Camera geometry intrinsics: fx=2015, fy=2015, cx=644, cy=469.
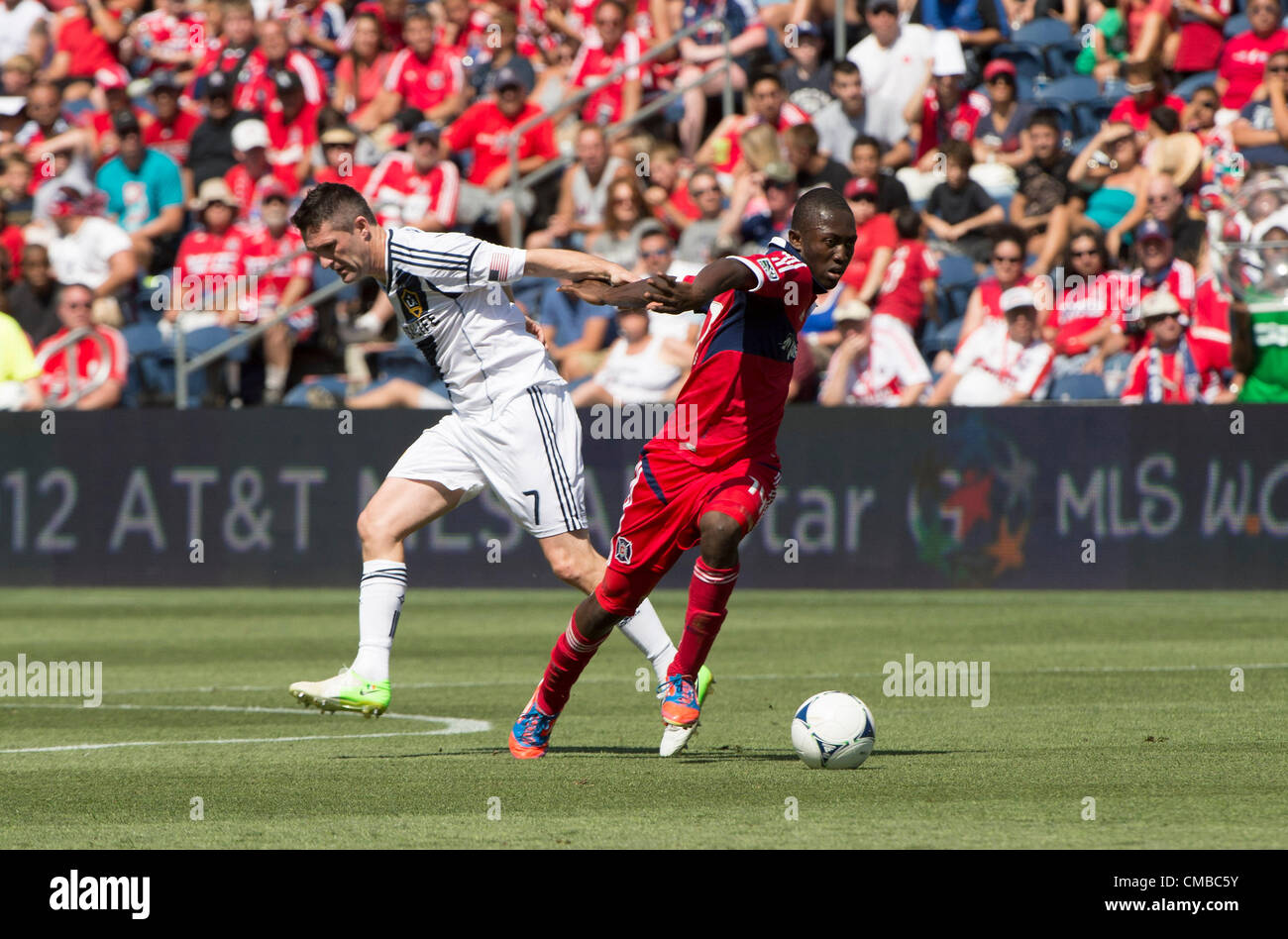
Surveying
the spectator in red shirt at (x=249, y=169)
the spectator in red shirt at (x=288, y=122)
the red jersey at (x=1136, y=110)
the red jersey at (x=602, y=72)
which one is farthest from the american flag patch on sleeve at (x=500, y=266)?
the spectator in red shirt at (x=288, y=122)

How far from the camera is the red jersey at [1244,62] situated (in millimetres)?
18906

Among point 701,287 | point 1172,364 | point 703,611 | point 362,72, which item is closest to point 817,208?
point 701,287

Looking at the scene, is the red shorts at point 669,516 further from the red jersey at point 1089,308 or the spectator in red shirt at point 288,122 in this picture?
the spectator in red shirt at point 288,122

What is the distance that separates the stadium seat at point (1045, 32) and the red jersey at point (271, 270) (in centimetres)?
755

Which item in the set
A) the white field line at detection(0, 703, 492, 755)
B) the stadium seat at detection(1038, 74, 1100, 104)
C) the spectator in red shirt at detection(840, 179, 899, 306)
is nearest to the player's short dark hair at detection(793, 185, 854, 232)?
the white field line at detection(0, 703, 492, 755)

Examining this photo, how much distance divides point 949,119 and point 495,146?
15.2 feet

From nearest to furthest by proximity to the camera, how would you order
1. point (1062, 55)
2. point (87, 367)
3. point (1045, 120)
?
point (1045, 120)
point (87, 367)
point (1062, 55)

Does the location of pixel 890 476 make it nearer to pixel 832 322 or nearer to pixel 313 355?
pixel 832 322

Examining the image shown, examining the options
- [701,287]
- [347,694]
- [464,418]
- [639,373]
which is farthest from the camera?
[639,373]

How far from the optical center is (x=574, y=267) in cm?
Answer: 791

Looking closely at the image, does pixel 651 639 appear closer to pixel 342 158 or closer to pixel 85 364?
pixel 85 364

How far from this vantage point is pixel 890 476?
650 inches

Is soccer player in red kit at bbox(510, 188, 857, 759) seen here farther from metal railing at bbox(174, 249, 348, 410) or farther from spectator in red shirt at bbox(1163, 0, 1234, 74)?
spectator in red shirt at bbox(1163, 0, 1234, 74)

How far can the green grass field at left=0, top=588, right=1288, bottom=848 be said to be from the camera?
20.6 ft
